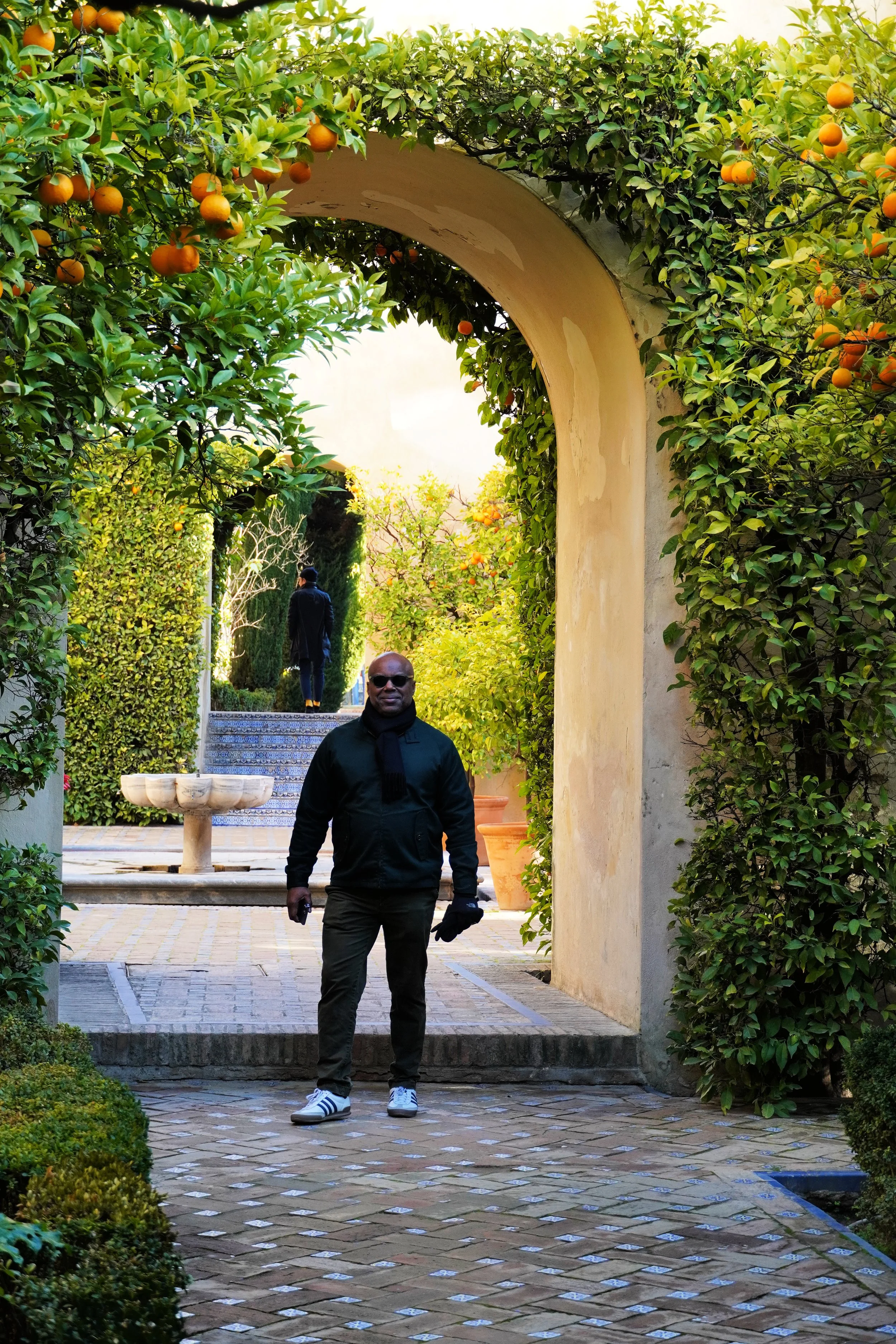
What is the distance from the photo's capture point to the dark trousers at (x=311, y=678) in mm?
20562

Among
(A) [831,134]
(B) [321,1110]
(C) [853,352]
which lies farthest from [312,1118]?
(A) [831,134]

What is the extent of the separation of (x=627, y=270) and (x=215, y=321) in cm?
350

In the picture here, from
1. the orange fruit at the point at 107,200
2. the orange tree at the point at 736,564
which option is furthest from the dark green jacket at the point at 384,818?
the orange fruit at the point at 107,200

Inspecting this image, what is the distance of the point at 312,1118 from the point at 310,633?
1482 cm

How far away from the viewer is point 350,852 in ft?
18.9

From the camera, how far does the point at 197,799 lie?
12.4m

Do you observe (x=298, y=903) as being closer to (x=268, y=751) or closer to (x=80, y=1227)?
(x=80, y=1227)

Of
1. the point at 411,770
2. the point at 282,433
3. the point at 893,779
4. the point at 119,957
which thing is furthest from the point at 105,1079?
the point at 119,957

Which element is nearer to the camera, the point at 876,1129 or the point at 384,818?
the point at 876,1129

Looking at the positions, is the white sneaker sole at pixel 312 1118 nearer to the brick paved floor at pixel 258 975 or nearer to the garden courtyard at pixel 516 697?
the garden courtyard at pixel 516 697

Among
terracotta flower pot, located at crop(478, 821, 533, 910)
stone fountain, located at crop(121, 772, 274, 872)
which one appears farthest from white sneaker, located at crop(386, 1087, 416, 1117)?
stone fountain, located at crop(121, 772, 274, 872)

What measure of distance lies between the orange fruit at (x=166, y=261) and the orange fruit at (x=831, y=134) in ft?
6.07

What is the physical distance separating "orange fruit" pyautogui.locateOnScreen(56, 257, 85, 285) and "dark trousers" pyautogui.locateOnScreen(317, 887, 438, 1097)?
9.92ft

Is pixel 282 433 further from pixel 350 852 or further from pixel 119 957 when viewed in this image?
pixel 119 957
